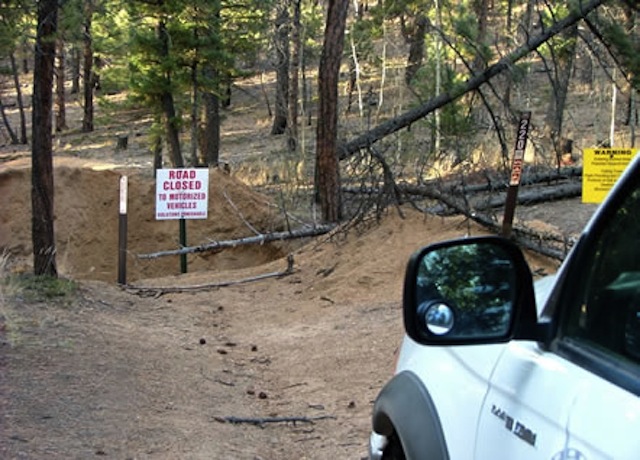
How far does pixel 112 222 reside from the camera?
19609 mm

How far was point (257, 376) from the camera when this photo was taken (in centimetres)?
827

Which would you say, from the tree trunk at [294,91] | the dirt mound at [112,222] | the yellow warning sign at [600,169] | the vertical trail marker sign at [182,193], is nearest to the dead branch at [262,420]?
the yellow warning sign at [600,169]

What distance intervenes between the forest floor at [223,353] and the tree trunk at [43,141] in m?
0.67

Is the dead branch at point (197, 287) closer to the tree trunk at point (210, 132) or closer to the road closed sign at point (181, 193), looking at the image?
the road closed sign at point (181, 193)

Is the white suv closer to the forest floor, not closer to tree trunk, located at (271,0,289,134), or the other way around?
the forest floor

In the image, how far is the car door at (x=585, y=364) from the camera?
5.88 ft

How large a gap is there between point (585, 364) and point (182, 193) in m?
12.6

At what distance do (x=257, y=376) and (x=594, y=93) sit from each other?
3325 centimetres

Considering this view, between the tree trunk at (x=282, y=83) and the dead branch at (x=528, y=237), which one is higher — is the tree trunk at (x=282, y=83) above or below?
above

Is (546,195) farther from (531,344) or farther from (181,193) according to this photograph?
(531,344)

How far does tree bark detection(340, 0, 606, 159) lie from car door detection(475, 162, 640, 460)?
32.5 feet

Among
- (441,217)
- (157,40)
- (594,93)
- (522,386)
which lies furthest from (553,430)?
(594,93)

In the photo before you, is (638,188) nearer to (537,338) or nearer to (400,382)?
(537,338)

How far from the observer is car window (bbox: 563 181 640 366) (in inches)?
78.9
